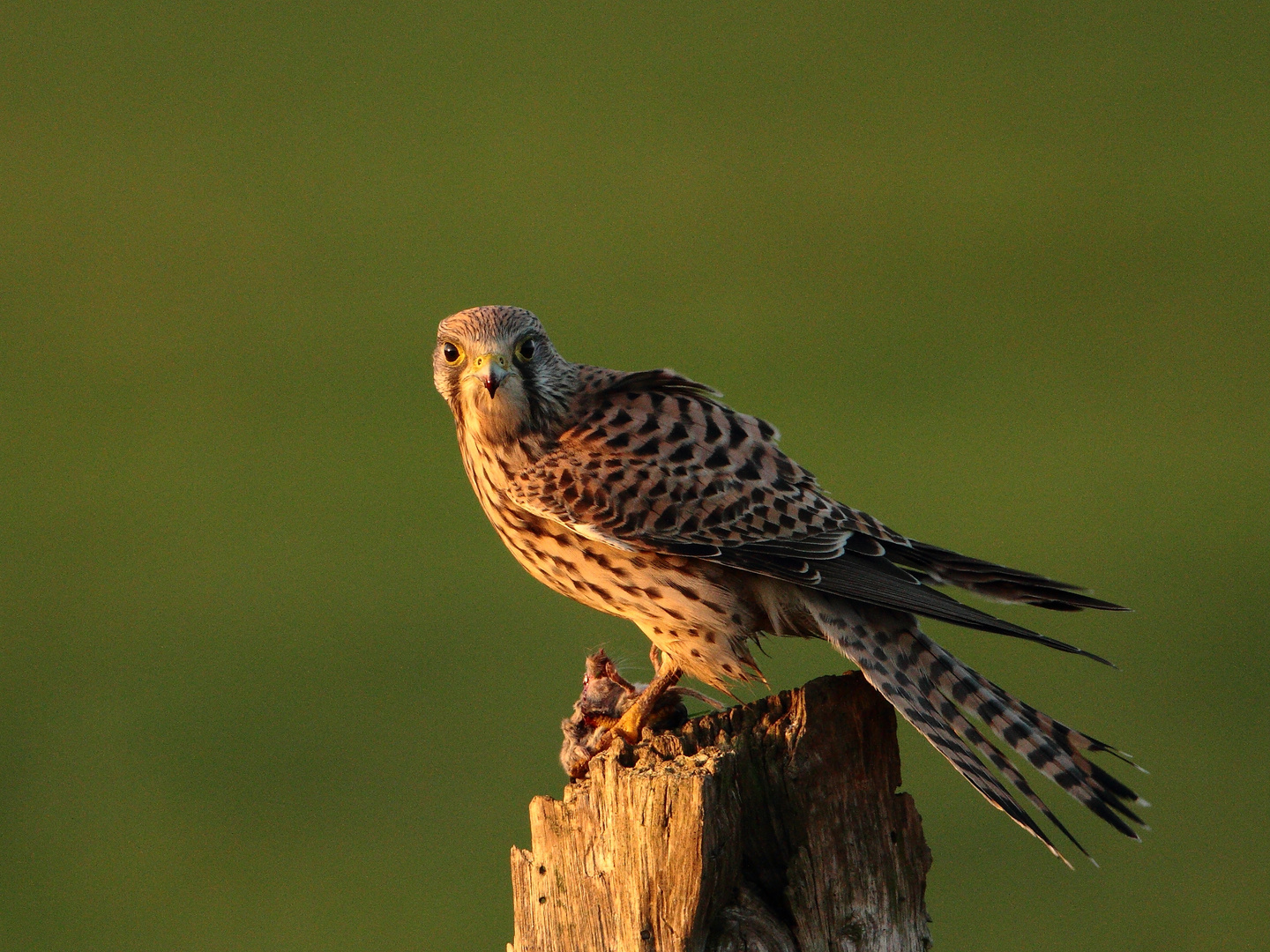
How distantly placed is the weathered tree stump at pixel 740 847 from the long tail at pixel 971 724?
19 centimetres

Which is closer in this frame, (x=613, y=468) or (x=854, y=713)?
(x=854, y=713)

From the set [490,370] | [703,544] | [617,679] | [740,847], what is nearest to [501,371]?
[490,370]

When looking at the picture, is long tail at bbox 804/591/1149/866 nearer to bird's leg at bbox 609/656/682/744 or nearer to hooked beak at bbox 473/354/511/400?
bird's leg at bbox 609/656/682/744

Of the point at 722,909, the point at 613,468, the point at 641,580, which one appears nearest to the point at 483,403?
the point at 613,468

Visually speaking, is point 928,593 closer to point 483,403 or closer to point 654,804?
point 654,804

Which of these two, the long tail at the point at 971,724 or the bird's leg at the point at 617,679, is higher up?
the bird's leg at the point at 617,679

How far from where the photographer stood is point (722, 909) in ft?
8.09

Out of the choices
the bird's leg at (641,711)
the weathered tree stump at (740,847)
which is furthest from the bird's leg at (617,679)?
the weathered tree stump at (740,847)

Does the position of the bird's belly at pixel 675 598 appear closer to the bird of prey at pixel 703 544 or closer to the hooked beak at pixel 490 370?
the bird of prey at pixel 703 544

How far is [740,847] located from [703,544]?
86 cm

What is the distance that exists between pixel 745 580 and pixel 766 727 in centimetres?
69

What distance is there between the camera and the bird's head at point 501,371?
3340 mm

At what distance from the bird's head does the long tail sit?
0.97 meters

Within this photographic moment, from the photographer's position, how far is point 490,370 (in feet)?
10.7
